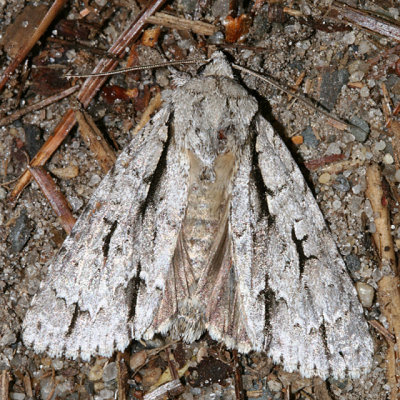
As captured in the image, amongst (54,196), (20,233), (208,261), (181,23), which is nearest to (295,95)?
(181,23)

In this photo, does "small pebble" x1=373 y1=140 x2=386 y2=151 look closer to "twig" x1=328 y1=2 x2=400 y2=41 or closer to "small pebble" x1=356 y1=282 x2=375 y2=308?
"twig" x1=328 y1=2 x2=400 y2=41

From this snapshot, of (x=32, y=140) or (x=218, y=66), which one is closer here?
(x=218, y=66)

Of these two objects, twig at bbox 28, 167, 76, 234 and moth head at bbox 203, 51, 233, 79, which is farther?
twig at bbox 28, 167, 76, 234

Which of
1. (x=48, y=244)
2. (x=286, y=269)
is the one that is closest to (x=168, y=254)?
(x=286, y=269)

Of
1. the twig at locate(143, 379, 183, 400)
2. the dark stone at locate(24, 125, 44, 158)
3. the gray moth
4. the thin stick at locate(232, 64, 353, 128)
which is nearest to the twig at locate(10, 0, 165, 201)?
the dark stone at locate(24, 125, 44, 158)

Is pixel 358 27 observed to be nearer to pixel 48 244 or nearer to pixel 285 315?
pixel 285 315

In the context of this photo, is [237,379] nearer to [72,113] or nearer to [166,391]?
[166,391]
